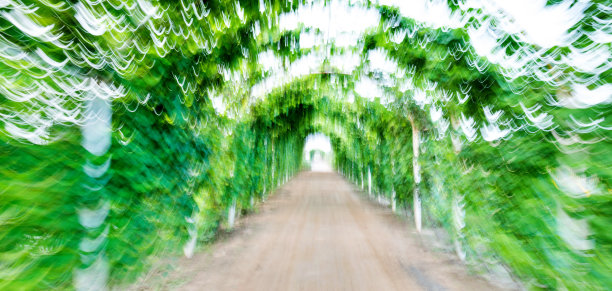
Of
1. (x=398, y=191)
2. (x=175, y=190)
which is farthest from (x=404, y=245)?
(x=175, y=190)

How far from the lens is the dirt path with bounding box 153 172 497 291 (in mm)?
4000

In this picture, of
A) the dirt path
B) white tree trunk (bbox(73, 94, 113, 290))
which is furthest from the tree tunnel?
the dirt path

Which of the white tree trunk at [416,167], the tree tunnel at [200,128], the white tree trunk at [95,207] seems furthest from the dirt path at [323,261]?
the white tree trunk at [95,207]

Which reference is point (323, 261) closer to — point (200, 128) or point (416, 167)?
point (200, 128)

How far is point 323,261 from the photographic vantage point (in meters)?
4.92

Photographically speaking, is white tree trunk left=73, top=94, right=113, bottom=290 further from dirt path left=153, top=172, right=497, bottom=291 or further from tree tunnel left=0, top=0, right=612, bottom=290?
dirt path left=153, top=172, right=497, bottom=291

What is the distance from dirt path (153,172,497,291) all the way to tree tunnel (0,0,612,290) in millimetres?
568

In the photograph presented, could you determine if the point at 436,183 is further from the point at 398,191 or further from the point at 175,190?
the point at 175,190

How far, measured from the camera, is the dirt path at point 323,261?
400cm

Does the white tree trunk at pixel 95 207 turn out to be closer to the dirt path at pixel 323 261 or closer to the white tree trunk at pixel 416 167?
the dirt path at pixel 323 261

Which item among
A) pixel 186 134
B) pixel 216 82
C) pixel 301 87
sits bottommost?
pixel 186 134

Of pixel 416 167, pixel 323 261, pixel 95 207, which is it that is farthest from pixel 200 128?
pixel 416 167

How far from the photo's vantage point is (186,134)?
333 cm

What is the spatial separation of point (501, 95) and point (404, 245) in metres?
3.85
